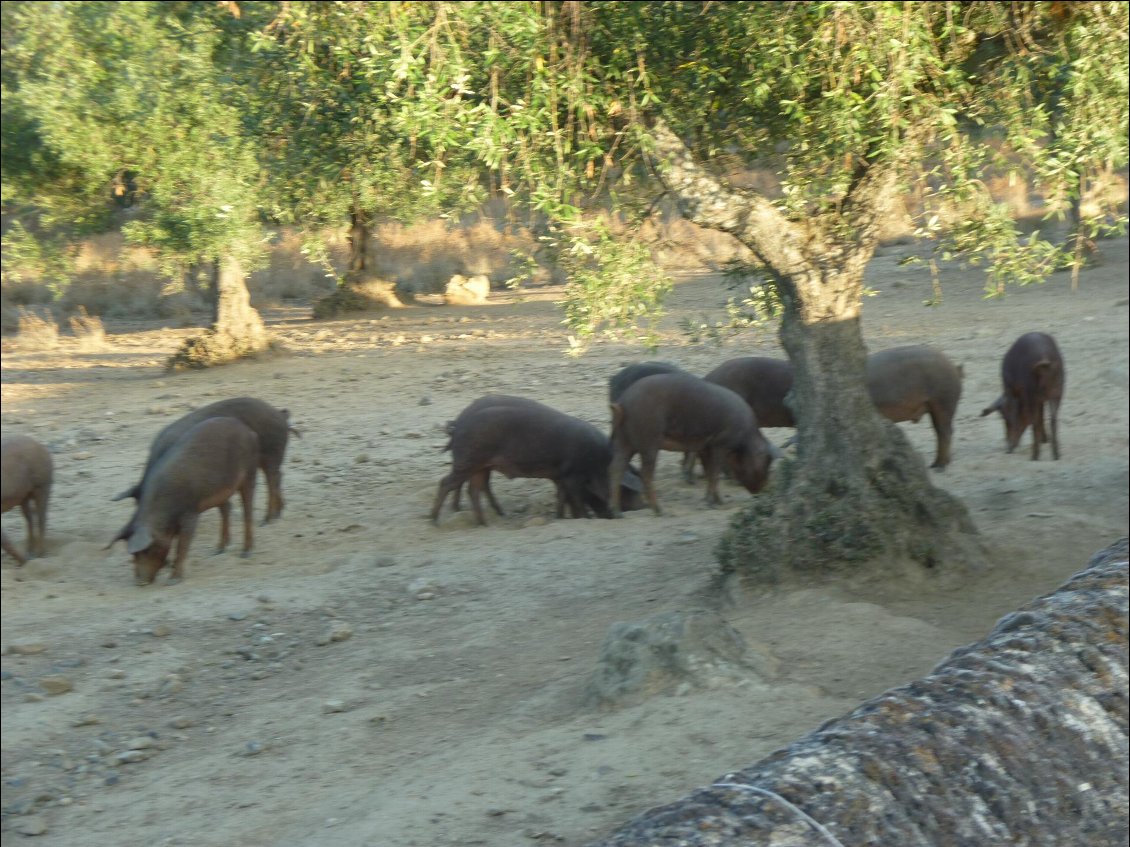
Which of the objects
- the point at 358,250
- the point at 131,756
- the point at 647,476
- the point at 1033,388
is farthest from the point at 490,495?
the point at 358,250

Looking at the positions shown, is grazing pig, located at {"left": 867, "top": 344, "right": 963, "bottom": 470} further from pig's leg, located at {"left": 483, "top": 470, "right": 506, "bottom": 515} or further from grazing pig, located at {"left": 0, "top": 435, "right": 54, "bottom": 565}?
grazing pig, located at {"left": 0, "top": 435, "right": 54, "bottom": 565}

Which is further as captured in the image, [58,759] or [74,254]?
[74,254]

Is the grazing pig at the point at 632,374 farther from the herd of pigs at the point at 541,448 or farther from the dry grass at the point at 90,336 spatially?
the dry grass at the point at 90,336

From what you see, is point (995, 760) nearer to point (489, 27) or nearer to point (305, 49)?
point (489, 27)

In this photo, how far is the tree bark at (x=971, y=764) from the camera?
3.00m

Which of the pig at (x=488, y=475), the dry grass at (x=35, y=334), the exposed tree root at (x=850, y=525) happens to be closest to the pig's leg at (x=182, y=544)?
the pig at (x=488, y=475)

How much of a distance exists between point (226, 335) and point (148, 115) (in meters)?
3.75

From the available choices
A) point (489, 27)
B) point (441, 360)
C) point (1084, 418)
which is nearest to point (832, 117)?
Answer: point (489, 27)

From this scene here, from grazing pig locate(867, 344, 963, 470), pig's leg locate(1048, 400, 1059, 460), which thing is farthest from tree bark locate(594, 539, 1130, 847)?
pig's leg locate(1048, 400, 1059, 460)

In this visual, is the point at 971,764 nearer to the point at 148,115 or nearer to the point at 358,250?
the point at 148,115

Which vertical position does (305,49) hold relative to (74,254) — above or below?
above

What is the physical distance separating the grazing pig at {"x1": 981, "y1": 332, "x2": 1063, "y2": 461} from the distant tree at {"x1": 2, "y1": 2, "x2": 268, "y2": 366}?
30.1 feet

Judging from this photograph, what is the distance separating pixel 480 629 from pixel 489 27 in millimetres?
3689

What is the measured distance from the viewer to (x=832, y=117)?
21.9 feet
